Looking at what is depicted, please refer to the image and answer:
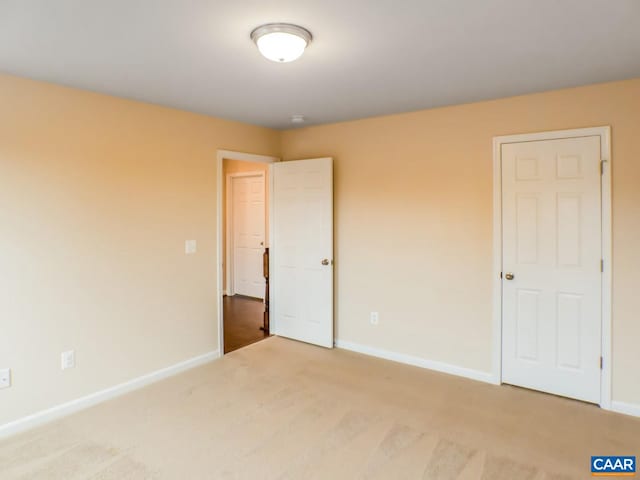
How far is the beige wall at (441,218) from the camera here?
2758 millimetres

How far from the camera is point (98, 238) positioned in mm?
2957

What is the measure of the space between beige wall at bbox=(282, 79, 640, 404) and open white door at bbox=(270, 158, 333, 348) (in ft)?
0.50

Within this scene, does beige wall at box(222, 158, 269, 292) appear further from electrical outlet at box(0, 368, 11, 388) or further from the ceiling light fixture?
the ceiling light fixture

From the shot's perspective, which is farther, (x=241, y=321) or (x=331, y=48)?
(x=241, y=321)

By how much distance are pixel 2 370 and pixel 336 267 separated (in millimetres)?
2845

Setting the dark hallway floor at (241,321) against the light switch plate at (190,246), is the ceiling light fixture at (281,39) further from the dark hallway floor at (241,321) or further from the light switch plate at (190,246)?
the dark hallway floor at (241,321)

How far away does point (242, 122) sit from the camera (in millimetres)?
4035

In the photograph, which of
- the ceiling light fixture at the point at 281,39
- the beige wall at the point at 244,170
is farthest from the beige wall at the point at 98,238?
the beige wall at the point at 244,170

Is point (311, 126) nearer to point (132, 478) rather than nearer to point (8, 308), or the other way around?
point (8, 308)

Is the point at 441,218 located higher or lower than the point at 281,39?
lower

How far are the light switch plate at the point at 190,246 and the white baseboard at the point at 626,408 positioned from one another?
3608 millimetres

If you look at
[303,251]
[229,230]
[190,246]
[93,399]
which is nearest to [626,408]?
[303,251]

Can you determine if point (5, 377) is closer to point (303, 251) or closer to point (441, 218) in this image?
point (303, 251)

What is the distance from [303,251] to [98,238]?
2014 mm
